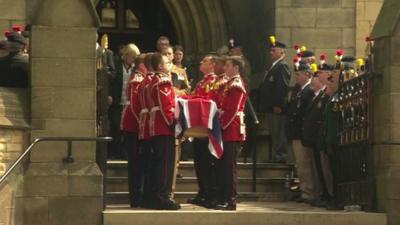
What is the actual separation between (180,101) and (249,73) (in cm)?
615

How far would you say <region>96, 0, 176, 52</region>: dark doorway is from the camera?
25859 millimetres

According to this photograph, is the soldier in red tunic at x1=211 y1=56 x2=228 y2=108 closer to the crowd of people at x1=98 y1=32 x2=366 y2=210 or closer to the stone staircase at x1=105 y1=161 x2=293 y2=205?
the crowd of people at x1=98 y1=32 x2=366 y2=210

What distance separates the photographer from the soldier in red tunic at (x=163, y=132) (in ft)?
53.7

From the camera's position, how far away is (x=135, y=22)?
2616cm

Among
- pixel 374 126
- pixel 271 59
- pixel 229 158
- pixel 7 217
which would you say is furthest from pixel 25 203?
pixel 271 59

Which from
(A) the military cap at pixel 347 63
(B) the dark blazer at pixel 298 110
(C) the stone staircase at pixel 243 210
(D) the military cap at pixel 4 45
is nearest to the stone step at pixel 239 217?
(C) the stone staircase at pixel 243 210

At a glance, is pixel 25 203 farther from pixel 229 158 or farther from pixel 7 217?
pixel 229 158

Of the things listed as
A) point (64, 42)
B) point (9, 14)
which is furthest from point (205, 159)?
point (9, 14)

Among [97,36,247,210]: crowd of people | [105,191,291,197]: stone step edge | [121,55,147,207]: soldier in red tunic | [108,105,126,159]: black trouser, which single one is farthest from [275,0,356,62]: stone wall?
[121,55,147,207]: soldier in red tunic

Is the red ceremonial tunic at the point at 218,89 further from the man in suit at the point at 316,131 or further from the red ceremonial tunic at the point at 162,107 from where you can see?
the man in suit at the point at 316,131

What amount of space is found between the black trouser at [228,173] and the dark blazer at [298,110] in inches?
84.4

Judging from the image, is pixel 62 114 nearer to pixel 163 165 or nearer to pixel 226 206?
pixel 163 165

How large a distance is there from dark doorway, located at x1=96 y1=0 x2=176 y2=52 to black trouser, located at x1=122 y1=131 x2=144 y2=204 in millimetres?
8857

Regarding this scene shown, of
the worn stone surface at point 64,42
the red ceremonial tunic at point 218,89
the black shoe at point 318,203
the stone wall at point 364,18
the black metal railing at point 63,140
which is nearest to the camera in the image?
the black metal railing at point 63,140
